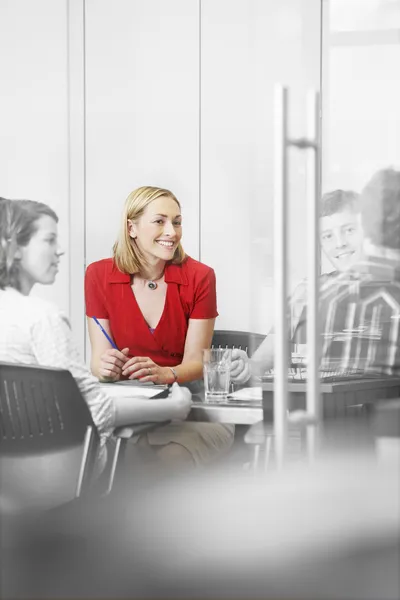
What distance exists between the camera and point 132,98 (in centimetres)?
262

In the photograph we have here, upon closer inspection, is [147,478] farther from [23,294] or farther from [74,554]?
[23,294]

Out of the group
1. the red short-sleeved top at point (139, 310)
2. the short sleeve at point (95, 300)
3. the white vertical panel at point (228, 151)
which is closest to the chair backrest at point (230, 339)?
the white vertical panel at point (228, 151)

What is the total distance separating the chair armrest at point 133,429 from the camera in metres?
1.92

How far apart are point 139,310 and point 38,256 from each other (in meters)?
0.62

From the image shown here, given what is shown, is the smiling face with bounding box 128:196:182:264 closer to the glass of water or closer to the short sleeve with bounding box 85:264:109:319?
the short sleeve with bounding box 85:264:109:319

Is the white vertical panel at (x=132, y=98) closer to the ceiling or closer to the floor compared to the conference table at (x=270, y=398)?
closer to the ceiling

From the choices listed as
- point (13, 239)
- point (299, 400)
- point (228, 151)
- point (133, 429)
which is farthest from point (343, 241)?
point (228, 151)

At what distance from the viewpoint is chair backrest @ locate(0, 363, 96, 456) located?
192 centimetres

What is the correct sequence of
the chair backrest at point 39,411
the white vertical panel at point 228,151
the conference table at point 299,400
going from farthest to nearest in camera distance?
the white vertical panel at point 228,151, the chair backrest at point 39,411, the conference table at point 299,400

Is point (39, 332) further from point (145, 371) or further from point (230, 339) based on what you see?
point (230, 339)

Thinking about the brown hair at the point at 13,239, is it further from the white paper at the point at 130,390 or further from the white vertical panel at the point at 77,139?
the white vertical panel at the point at 77,139

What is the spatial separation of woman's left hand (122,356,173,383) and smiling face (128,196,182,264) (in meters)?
0.35

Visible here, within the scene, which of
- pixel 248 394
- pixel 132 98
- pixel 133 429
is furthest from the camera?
pixel 132 98

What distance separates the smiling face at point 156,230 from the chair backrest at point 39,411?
0.72 m
